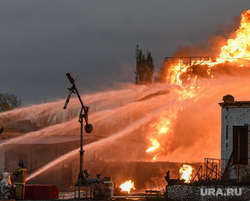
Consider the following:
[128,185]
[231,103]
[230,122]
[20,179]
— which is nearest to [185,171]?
[128,185]

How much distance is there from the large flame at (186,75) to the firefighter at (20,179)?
26.2m

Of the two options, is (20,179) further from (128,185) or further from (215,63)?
(215,63)

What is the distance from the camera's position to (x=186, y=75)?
56.8 meters

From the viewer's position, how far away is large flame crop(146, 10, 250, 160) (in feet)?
167

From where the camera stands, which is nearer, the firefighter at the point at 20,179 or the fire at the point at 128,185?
the firefighter at the point at 20,179

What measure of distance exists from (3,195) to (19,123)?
181ft

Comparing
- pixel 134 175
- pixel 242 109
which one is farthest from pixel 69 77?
pixel 134 175

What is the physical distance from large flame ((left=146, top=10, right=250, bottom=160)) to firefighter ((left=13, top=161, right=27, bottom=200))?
26223 millimetres

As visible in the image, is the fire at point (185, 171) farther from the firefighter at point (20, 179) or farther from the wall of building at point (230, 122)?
the firefighter at point (20, 179)

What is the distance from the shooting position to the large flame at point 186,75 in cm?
5097

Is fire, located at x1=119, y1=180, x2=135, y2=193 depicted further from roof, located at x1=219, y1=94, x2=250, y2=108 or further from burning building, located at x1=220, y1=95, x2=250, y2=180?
roof, located at x1=219, y1=94, x2=250, y2=108

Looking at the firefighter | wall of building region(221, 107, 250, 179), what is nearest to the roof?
wall of building region(221, 107, 250, 179)

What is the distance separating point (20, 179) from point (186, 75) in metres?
29.1

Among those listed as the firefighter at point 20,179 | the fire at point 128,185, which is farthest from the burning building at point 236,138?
the fire at point 128,185
